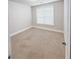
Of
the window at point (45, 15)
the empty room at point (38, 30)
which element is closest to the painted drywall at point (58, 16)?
the empty room at point (38, 30)

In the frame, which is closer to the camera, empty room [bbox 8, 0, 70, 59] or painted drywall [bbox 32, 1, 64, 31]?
empty room [bbox 8, 0, 70, 59]

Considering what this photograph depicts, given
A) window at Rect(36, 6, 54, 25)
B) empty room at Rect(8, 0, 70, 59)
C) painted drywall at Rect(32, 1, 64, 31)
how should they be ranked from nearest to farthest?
1. empty room at Rect(8, 0, 70, 59)
2. painted drywall at Rect(32, 1, 64, 31)
3. window at Rect(36, 6, 54, 25)

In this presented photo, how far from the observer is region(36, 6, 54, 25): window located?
918cm

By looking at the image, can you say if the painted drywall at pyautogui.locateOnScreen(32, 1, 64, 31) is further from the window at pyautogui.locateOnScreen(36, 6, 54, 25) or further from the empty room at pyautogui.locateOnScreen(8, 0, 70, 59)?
the window at pyautogui.locateOnScreen(36, 6, 54, 25)

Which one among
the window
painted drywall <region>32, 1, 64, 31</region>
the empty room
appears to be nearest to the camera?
the empty room

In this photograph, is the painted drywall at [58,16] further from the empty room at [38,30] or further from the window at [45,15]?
the window at [45,15]

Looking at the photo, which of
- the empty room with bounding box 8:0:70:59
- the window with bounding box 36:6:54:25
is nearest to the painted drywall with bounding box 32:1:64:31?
the empty room with bounding box 8:0:70:59

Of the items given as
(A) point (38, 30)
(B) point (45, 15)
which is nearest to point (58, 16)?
(B) point (45, 15)

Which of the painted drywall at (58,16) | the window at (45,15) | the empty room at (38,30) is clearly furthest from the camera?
the window at (45,15)

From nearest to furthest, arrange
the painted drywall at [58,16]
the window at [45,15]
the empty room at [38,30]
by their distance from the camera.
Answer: the empty room at [38,30] → the painted drywall at [58,16] → the window at [45,15]

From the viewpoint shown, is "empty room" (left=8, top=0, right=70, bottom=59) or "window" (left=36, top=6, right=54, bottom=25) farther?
"window" (left=36, top=6, right=54, bottom=25)

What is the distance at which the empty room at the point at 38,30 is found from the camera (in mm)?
4469
